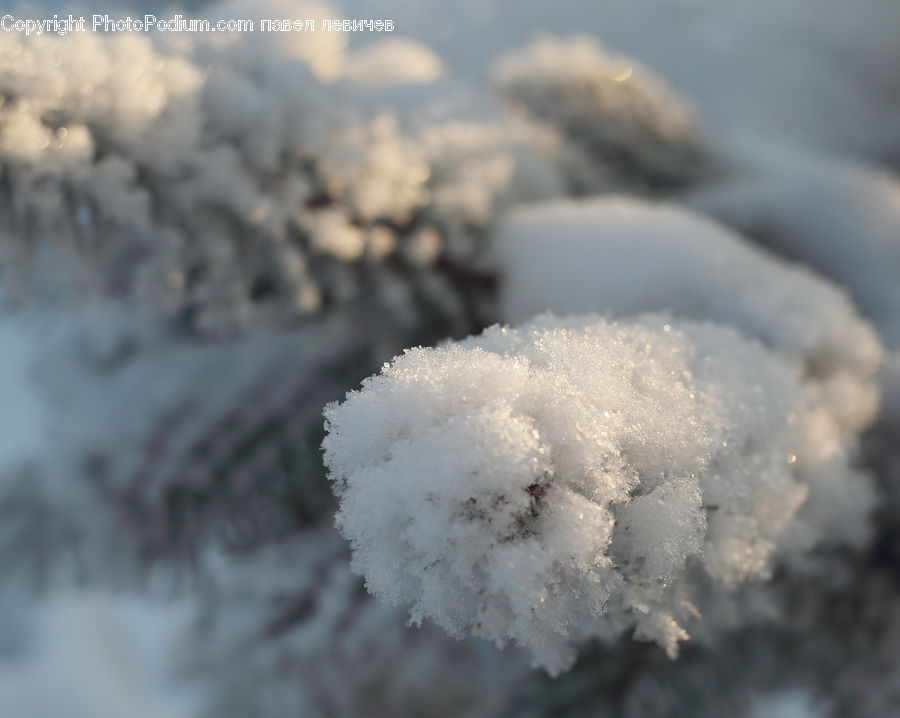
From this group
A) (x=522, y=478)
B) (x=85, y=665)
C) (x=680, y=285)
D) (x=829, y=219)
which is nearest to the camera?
(x=522, y=478)

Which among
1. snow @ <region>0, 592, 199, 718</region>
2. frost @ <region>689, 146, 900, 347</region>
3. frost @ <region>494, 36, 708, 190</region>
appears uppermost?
frost @ <region>494, 36, 708, 190</region>

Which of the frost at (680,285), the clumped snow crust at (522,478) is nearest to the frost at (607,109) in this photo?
the frost at (680,285)

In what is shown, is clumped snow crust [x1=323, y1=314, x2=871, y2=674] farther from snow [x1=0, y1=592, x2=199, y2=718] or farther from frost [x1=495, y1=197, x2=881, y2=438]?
snow [x1=0, y1=592, x2=199, y2=718]

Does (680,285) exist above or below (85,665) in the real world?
above

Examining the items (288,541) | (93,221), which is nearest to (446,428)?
(93,221)

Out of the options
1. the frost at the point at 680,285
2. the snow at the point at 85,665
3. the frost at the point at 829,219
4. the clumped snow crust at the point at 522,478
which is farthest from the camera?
the snow at the point at 85,665

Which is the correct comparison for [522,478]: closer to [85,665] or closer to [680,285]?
[680,285]

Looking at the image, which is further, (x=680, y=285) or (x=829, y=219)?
(x=829, y=219)

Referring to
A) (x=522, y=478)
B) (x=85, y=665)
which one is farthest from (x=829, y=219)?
(x=85, y=665)

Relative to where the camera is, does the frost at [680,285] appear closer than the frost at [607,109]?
Yes

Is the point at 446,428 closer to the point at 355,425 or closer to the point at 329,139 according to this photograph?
the point at 355,425

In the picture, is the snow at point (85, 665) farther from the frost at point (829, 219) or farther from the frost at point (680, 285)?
the frost at point (829, 219)

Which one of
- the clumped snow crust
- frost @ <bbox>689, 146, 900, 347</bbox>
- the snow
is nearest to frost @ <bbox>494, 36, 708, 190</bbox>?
frost @ <bbox>689, 146, 900, 347</bbox>
